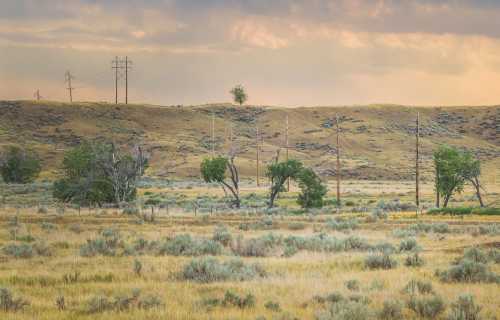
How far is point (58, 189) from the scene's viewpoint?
57.2 meters

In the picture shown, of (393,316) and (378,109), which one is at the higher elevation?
(378,109)

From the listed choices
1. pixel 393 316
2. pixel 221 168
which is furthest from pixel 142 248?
pixel 221 168

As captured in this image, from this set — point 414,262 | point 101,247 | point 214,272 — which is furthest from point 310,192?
point 214,272

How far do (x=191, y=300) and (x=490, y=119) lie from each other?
585ft

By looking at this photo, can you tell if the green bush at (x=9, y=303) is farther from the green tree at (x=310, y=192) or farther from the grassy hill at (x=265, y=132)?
the grassy hill at (x=265, y=132)

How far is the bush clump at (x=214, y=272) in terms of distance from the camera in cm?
1738

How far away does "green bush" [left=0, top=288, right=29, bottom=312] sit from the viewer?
13.5m

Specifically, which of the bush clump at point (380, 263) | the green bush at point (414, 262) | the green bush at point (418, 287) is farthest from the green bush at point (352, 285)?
the green bush at point (414, 262)

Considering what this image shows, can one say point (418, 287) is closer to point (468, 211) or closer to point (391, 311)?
point (391, 311)

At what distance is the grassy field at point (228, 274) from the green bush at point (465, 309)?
22cm

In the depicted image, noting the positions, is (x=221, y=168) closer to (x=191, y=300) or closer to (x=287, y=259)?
(x=287, y=259)

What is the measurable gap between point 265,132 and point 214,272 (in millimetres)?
145004

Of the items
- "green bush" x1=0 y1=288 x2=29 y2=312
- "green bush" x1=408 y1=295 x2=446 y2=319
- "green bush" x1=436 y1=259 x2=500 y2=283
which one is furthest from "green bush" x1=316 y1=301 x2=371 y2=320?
"green bush" x1=0 y1=288 x2=29 y2=312

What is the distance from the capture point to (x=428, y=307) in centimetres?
1298
